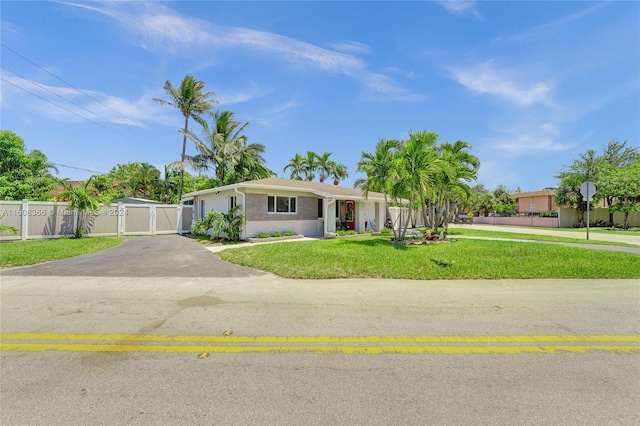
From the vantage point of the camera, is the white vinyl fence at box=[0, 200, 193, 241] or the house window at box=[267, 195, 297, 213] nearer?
the white vinyl fence at box=[0, 200, 193, 241]

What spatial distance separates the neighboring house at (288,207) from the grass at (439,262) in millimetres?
4773

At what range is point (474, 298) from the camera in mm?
5883

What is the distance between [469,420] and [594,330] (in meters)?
3.44

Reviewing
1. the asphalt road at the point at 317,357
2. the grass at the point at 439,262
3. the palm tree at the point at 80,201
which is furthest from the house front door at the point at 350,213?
the palm tree at the point at 80,201

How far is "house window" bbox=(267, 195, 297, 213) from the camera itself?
55.0ft

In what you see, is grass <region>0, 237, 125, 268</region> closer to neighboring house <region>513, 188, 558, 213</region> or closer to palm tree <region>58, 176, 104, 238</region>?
palm tree <region>58, 176, 104, 238</region>

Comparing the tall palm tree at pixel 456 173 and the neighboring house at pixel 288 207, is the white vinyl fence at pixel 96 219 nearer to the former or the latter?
the neighboring house at pixel 288 207

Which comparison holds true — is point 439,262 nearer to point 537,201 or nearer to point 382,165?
point 382,165

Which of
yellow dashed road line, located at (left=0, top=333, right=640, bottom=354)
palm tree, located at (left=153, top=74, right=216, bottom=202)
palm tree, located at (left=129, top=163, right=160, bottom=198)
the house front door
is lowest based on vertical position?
yellow dashed road line, located at (left=0, top=333, right=640, bottom=354)

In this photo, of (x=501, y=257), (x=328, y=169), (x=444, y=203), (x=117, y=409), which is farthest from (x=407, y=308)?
(x=328, y=169)

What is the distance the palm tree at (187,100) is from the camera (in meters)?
25.4

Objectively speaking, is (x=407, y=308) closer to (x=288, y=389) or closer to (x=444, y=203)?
(x=288, y=389)

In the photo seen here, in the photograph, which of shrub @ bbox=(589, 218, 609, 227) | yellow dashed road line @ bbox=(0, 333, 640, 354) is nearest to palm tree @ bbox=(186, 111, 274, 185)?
yellow dashed road line @ bbox=(0, 333, 640, 354)

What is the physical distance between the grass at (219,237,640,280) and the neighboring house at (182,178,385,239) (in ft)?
15.7
